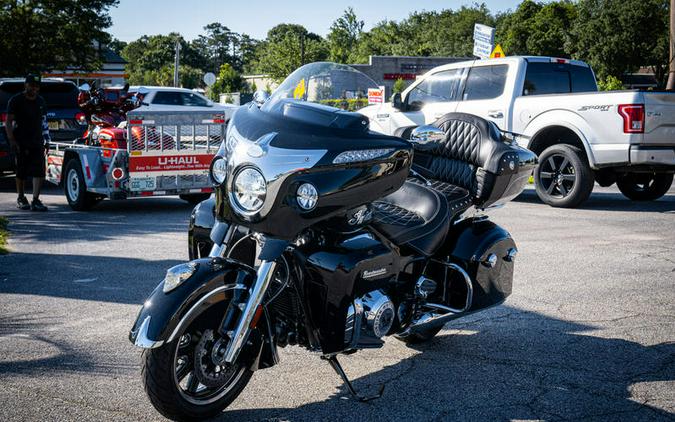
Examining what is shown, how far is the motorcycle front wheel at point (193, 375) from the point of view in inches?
135

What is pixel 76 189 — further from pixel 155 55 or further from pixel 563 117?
pixel 155 55

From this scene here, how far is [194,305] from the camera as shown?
3.45 meters

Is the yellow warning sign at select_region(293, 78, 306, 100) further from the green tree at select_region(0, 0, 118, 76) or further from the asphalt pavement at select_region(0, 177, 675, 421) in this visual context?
the green tree at select_region(0, 0, 118, 76)

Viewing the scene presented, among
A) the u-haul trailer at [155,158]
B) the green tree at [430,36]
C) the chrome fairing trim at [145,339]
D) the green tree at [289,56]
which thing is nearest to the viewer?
the chrome fairing trim at [145,339]

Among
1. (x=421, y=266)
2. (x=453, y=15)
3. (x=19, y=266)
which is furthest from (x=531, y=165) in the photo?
(x=453, y=15)

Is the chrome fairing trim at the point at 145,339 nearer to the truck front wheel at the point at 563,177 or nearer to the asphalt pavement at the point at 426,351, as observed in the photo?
the asphalt pavement at the point at 426,351

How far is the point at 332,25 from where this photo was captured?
59.4m

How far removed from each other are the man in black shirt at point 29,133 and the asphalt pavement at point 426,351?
2.91 m

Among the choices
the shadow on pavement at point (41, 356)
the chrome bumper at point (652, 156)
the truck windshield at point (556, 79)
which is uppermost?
the truck windshield at point (556, 79)

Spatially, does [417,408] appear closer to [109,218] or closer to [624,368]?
[624,368]

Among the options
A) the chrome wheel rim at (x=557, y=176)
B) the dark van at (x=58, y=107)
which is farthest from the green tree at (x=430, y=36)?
the chrome wheel rim at (x=557, y=176)

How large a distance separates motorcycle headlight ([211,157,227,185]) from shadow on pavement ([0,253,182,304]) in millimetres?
2473

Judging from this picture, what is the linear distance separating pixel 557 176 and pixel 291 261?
27.6 ft

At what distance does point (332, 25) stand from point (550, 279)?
54.8 meters
